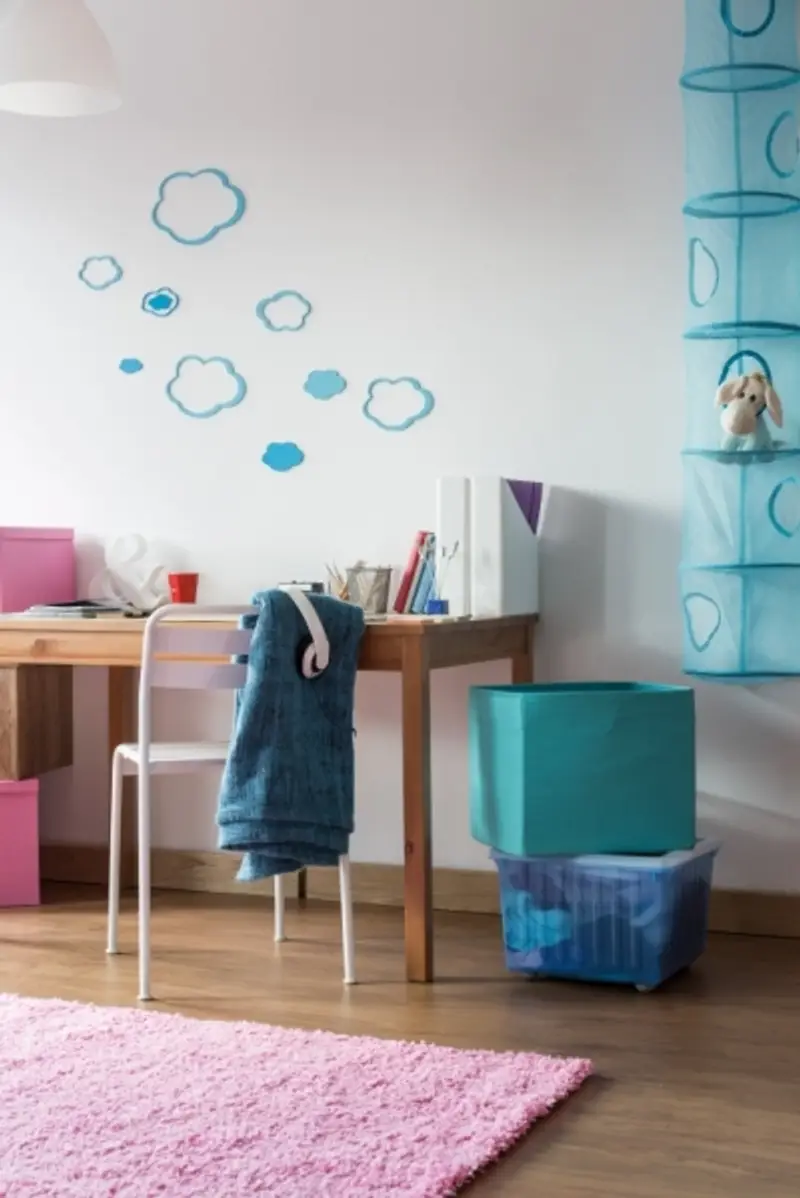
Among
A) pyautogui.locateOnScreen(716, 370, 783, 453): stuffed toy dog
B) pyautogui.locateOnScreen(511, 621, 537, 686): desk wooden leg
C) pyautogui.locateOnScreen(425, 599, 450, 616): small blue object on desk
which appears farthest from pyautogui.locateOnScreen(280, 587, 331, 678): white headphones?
pyautogui.locateOnScreen(716, 370, 783, 453): stuffed toy dog

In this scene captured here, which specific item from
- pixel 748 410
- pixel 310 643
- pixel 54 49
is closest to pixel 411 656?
pixel 310 643

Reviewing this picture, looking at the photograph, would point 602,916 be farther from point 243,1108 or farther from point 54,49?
point 54,49

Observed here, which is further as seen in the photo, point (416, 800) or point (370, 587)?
point (370, 587)

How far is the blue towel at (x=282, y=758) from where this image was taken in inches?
115

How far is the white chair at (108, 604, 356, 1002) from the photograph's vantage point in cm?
294

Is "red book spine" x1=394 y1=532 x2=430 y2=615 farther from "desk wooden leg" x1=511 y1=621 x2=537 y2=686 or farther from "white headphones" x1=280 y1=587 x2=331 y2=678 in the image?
"white headphones" x1=280 y1=587 x2=331 y2=678

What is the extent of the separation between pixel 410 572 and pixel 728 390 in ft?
2.50

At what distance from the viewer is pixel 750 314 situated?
3312mm

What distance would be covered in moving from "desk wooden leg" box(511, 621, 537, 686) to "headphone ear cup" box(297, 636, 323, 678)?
2.56ft

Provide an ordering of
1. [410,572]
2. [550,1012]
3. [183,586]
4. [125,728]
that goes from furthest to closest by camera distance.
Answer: [125,728], [183,586], [410,572], [550,1012]

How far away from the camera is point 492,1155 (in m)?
2.12

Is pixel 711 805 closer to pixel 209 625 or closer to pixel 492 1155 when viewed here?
pixel 209 625

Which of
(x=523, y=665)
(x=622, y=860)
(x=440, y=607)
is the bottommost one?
(x=622, y=860)

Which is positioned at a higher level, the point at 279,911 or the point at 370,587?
the point at 370,587
